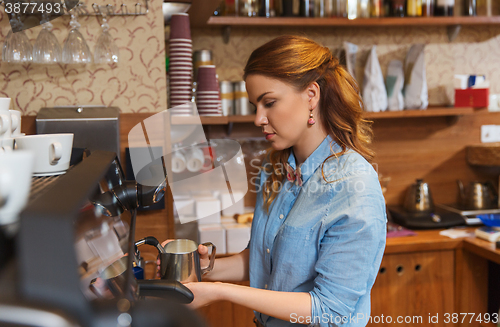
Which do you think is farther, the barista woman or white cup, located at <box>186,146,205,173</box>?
white cup, located at <box>186,146,205,173</box>

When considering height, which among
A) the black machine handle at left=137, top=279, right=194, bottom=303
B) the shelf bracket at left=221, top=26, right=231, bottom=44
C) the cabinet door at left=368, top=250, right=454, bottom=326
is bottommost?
the cabinet door at left=368, top=250, right=454, bottom=326

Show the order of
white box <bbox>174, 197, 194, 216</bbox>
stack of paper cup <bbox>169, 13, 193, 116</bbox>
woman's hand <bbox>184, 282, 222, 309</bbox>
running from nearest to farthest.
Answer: woman's hand <bbox>184, 282, 222, 309</bbox>, stack of paper cup <bbox>169, 13, 193, 116</bbox>, white box <bbox>174, 197, 194, 216</bbox>

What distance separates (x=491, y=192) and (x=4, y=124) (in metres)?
2.72

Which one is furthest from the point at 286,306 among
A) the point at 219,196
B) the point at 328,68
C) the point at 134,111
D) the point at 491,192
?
the point at 491,192

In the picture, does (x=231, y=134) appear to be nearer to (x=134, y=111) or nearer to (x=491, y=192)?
(x=134, y=111)

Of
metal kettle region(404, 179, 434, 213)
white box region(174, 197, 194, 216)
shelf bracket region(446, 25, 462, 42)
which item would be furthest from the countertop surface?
shelf bracket region(446, 25, 462, 42)

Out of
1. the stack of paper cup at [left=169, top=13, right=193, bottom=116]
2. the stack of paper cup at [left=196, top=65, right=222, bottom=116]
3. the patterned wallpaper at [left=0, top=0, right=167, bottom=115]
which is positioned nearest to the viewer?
the patterned wallpaper at [left=0, top=0, right=167, bottom=115]

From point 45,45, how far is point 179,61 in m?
0.57

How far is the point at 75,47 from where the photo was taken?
4.94 feet

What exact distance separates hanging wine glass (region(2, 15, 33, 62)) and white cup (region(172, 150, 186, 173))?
Answer: 2.54 feet

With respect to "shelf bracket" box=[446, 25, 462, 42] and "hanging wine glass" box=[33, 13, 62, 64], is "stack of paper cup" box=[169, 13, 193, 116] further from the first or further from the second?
"shelf bracket" box=[446, 25, 462, 42]

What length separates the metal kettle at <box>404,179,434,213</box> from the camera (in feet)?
7.89

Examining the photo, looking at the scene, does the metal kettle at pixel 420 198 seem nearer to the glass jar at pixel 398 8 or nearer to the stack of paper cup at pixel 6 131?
the glass jar at pixel 398 8

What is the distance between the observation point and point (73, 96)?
1.66m
